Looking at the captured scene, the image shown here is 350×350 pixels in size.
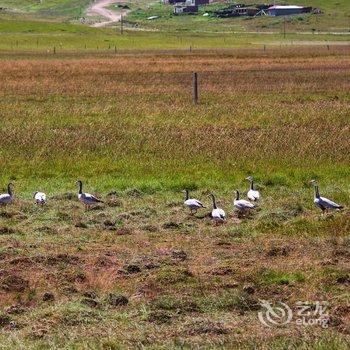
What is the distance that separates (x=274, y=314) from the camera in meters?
9.01

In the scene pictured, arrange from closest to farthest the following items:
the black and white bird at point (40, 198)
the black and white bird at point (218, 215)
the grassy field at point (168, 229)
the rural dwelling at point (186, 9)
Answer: the grassy field at point (168, 229) < the black and white bird at point (218, 215) < the black and white bird at point (40, 198) < the rural dwelling at point (186, 9)

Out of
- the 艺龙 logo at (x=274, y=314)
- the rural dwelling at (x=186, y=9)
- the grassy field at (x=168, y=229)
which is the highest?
the 艺龙 logo at (x=274, y=314)

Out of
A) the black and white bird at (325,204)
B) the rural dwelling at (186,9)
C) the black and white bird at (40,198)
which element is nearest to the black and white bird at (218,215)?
the black and white bird at (325,204)

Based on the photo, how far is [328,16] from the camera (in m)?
168

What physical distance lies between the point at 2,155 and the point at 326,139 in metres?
7.91

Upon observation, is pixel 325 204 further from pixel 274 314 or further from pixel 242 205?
pixel 274 314

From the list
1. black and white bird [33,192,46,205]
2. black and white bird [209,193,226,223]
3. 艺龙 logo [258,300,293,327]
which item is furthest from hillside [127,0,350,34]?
艺龙 logo [258,300,293,327]

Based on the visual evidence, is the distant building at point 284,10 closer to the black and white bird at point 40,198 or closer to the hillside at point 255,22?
the hillside at point 255,22

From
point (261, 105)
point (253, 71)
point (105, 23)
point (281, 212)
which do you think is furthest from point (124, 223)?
point (105, 23)

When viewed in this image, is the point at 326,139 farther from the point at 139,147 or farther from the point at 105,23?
the point at 105,23

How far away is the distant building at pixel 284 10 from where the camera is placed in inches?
6836

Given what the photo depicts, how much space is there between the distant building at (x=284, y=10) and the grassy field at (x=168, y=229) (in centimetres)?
14764

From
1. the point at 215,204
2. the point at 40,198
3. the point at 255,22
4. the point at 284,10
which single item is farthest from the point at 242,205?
the point at 284,10

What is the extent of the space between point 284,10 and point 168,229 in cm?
16618
